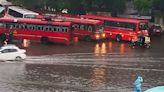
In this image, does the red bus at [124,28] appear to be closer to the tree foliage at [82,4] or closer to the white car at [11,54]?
the tree foliage at [82,4]

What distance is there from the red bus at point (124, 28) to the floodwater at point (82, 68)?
2630 millimetres

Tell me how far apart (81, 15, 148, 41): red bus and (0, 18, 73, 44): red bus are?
19.2 ft

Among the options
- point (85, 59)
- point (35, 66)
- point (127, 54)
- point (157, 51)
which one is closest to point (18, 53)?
point (35, 66)

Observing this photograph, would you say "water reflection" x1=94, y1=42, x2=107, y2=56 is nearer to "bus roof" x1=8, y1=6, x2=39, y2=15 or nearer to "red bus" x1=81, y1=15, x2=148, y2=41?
"red bus" x1=81, y1=15, x2=148, y2=41

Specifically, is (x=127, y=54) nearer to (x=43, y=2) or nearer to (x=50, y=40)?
(x=50, y=40)

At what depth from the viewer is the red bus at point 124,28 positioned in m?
47.4

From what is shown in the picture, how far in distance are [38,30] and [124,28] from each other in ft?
27.7

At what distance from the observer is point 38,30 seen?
45375 mm

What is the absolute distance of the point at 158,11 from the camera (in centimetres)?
5572

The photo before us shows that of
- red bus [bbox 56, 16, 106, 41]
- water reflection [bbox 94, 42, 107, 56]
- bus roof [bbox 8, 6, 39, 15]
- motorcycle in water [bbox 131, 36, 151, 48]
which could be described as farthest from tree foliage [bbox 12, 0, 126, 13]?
motorcycle in water [bbox 131, 36, 151, 48]

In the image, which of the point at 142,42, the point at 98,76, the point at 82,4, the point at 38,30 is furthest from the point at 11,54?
the point at 82,4

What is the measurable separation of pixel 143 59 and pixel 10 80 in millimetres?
12497

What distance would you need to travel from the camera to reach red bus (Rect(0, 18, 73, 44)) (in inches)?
1746

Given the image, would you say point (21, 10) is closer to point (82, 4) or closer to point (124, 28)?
point (82, 4)
